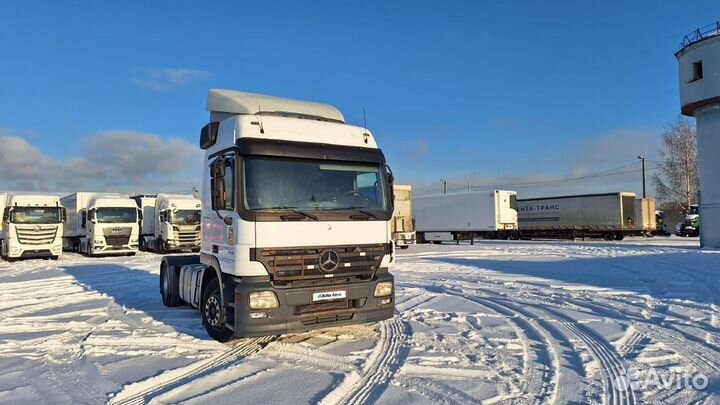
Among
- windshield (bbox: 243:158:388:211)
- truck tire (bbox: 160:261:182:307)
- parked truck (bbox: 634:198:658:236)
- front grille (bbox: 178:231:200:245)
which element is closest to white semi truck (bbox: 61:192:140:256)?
front grille (bbox: 178:231:200:245)

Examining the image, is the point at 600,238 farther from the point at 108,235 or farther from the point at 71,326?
the point at 71,326

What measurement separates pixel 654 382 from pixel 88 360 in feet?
21.5

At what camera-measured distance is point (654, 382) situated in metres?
4.95

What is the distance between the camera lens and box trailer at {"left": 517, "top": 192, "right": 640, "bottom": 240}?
3725cm

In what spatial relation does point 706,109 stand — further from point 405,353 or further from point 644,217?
point 405,353

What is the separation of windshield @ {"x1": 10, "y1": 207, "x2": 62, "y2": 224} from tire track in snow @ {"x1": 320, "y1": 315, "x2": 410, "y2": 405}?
22.0 metres

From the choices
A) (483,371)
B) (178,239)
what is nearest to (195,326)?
(483,371)

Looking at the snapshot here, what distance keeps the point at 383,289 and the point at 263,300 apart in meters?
1.74

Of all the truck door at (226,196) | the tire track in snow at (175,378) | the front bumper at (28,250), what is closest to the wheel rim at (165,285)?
the tire track in snow at (175,378)

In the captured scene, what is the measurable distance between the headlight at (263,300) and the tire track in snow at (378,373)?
4.42 feet

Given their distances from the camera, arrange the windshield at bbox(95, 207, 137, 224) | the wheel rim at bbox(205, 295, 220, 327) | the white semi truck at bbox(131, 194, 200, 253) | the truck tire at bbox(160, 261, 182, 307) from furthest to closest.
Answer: the white semi truck at bbox(131, 194, 200, 253) → the windshield at bbox(95, 207, 137, 224) → the truck tire at bbox(160, 261, 182, 307) → the wheel rim at bbox(205, 295, 220, 327)

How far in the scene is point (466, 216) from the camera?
3731 centimetres

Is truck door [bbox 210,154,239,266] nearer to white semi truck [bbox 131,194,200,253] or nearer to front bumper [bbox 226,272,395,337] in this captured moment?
front bumper [bbox 226,272,395,337]

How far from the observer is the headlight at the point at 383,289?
662cm
